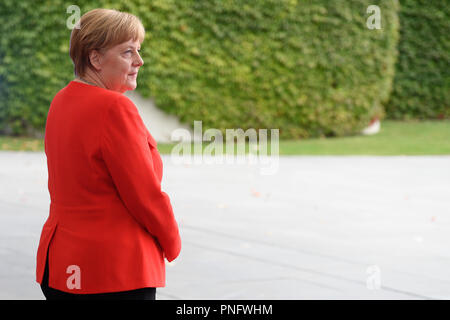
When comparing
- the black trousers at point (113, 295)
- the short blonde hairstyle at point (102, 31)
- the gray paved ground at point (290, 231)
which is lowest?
the gray paved ground at point (290, 231)

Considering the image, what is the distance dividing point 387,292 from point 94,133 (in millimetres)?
3098

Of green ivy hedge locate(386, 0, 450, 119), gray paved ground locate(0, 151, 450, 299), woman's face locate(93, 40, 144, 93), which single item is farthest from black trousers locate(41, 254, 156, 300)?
green ivy hedge locate(386, 0, 450, 119)

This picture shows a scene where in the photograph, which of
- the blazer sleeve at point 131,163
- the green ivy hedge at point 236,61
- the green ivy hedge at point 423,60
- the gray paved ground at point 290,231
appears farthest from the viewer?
the green ivy hedge at point 423,60

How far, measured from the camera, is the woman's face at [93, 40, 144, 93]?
2230mm

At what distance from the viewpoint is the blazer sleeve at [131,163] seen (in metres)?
2.10

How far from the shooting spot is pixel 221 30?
1453 cm

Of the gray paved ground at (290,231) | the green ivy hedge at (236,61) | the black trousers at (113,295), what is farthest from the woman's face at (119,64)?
the green ivy hedge at (236,61)

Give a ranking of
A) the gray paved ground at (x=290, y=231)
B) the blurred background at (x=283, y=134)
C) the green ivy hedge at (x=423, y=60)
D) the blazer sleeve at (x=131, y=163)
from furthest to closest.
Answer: the green ivy hedge at (x=423, y=60)
the blurred background at (x=283, y=134)
the gray paved ground at (x=290, y=231)
the blazer sleeve at (x=131, y=163)

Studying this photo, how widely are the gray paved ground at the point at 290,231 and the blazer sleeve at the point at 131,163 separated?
2.48 metres

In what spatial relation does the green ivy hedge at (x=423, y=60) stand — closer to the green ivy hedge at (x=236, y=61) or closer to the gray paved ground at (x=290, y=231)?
the green ivy hedge at (x=236, y=61)

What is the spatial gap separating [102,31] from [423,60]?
19965mm

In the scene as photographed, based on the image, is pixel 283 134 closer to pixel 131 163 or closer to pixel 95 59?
pixel 95 59
